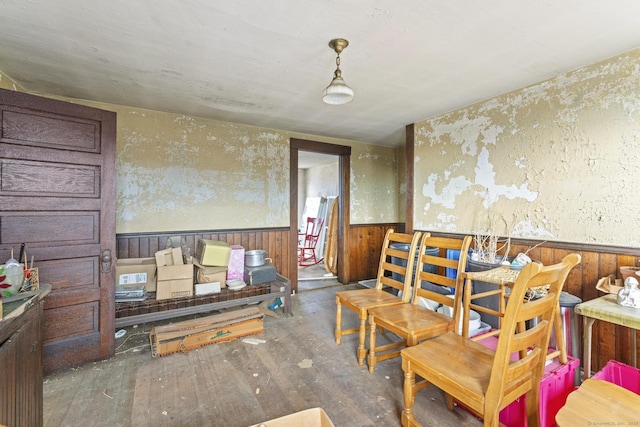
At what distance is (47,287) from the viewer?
150 cm

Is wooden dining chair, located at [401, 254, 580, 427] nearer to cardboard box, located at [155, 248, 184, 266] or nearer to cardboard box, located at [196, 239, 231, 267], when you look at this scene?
cardboard box, located at [196, 239, 231, 267]

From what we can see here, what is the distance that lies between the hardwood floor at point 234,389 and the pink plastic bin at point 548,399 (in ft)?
0.77

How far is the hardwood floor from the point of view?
5.76 feet

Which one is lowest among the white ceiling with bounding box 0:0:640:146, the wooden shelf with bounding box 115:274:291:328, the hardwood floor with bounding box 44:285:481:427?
the hardwood floor with bounding box 44:285:481:427

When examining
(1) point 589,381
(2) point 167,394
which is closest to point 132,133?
(2) point 167,394

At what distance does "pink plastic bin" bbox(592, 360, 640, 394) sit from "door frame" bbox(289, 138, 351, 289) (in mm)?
3422

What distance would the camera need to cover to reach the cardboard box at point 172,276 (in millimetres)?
2771

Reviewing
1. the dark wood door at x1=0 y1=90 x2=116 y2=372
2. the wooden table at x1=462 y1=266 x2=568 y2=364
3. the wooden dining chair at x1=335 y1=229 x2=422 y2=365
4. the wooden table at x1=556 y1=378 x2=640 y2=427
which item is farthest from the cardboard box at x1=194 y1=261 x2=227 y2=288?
the wooden table at x1=556 y1=378 x2=640 y2=427

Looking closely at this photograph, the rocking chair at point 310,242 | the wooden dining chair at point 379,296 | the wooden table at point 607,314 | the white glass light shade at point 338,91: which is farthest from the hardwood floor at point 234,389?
the rocking chair at point 310,242

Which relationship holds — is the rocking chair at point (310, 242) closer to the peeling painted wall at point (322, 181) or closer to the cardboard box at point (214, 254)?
the peeling painted wall at point (322, 181)

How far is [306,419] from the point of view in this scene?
1.11 meters

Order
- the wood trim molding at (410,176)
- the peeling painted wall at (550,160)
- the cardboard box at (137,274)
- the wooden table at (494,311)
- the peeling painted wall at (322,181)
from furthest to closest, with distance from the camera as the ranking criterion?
1. the peeling painted wall at (322,181)
2. the wood trim molding at (410,176)
3. the cardboard box at (137,274)
4. the peeling painted wall at (550,160)
5. the wooden table at (494,311)

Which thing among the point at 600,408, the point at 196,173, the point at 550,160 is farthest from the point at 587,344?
the point at 196,173

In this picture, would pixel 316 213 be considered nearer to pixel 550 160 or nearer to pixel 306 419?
pixel 550 160
